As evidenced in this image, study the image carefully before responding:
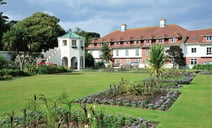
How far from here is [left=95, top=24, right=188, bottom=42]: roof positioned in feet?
136

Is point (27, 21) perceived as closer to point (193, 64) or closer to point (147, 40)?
point (147, 40)

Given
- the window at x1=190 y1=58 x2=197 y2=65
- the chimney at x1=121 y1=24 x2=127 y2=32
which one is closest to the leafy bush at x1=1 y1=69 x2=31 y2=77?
the window at x1=190 y1=58 x2=197 y2=65

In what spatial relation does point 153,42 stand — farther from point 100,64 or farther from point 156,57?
point 156,57

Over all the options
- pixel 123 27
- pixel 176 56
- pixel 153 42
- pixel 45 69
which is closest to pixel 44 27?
pixel 123 27

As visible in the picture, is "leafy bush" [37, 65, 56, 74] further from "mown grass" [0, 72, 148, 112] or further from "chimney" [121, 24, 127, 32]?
"chimney" [121, 24, 127, 32]

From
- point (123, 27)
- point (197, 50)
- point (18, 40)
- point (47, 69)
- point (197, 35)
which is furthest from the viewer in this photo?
point (123, 27)

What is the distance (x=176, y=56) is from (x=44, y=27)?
31510mm

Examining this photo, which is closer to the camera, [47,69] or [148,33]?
[47,69]

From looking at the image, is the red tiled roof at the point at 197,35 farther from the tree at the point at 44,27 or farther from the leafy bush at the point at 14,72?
the leafy bush at the point at 14,72

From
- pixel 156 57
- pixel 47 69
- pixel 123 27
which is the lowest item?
pixel 47 69

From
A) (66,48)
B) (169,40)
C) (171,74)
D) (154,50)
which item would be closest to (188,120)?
(154,50)

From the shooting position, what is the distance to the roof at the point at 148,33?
41494 mm

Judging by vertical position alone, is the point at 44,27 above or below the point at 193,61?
above

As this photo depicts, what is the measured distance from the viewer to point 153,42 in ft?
140
